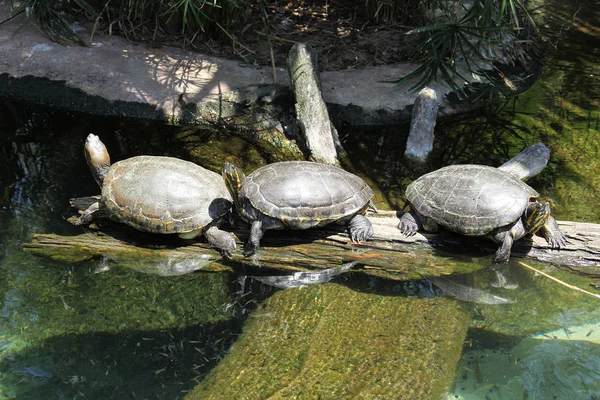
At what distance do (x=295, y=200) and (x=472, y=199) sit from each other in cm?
146

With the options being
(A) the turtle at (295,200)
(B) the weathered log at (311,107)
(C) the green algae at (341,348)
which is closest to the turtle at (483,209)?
(A) the turtle at (295,200)

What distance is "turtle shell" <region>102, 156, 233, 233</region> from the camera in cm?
453

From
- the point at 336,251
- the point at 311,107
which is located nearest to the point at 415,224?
the point at 336,251

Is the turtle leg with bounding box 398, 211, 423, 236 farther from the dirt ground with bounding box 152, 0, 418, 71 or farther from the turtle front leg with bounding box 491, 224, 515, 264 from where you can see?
the dirt ground with bounding box 152, 0, 418, 71

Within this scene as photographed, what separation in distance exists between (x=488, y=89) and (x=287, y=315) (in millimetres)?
4971

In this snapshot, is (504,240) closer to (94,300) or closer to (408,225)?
(408,225)

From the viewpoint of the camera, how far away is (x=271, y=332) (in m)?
Answer: 4.05

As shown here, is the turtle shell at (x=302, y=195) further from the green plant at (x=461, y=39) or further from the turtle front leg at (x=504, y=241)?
the green plant at (x=461, y=39)

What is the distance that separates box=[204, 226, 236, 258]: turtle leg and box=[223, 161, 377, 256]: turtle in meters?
0.13

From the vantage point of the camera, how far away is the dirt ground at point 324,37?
8.15 metres

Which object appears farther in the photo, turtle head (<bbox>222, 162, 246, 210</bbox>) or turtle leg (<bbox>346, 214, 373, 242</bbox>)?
turtle leg (<bbox>346, 214, 373, 242</bbox>)

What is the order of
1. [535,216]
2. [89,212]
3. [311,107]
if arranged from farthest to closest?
[311,107] < [89,212] < [535,216]

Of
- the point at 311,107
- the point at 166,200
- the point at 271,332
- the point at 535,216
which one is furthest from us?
the point at 311,107

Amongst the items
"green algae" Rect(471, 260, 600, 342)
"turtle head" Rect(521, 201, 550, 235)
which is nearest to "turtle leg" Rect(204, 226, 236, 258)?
"green algae" Rect(471, 260, 600, 342)
